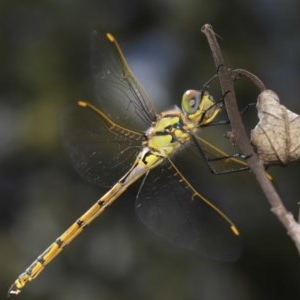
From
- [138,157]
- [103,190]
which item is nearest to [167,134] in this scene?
[138,157]

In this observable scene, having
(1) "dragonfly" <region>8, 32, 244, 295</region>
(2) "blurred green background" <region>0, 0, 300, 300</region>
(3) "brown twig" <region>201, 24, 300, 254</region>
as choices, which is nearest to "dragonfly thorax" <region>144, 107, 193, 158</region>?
(1) "dragonfly" <region>8, 32, 244, 295</region>

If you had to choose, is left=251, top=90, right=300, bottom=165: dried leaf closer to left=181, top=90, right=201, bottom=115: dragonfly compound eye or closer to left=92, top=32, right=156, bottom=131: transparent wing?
left=181, top=90, right=201, bottom=115: dragonfly compound eye

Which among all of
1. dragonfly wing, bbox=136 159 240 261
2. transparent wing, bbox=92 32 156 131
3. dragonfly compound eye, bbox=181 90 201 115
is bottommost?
dragonfly wing, bbox=136 159 240 261

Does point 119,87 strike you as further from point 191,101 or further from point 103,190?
point 103,190

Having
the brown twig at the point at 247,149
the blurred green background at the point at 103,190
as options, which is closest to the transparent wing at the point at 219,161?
the brown twig at the point at 247,149

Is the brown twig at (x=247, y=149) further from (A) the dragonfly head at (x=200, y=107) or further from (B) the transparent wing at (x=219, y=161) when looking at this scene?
(B) the transparent wing at (x=219, y=161)
